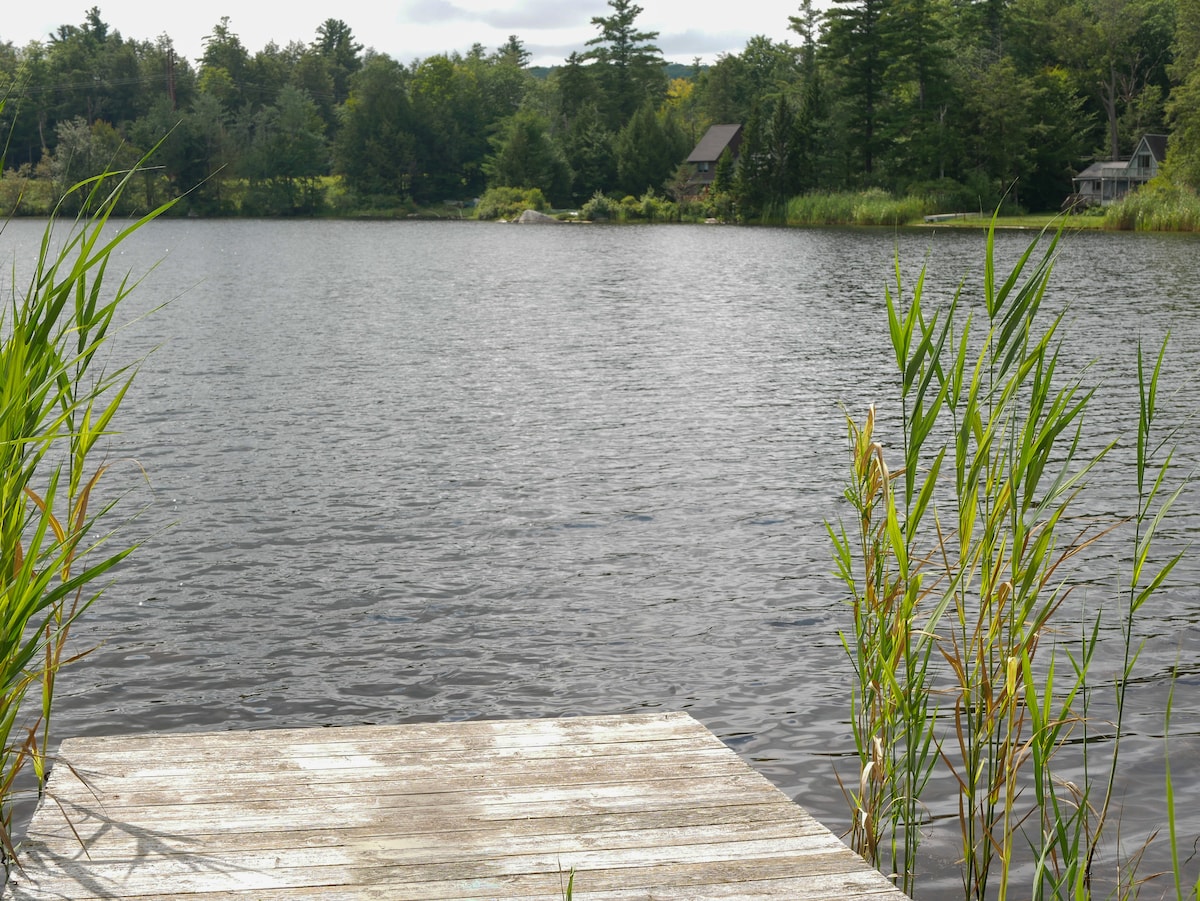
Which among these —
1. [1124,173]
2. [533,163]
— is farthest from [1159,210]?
[533,163]

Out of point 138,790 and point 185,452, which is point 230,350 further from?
point 138,790

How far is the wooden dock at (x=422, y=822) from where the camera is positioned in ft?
10.7

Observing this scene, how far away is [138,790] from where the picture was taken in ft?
12.7

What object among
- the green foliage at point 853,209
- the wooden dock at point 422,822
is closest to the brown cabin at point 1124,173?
the green foliage at point 853,209

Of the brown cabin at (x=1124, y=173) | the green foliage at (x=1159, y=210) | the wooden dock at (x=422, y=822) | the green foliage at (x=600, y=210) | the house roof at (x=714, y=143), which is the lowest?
the wooden dock at (x=422, y=822)

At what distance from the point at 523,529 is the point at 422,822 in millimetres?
6189

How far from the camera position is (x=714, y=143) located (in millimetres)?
84000

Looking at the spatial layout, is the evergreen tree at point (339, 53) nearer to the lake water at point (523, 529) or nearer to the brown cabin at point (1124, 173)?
the brown cabin at point (1124, 173)

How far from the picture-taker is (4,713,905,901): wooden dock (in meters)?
3.28

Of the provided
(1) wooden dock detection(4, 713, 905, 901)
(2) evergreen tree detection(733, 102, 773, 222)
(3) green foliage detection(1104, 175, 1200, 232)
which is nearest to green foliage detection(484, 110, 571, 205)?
(2) evergreen tree detection(733, 102, 773, 222)

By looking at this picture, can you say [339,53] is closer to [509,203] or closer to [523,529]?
[509,203]

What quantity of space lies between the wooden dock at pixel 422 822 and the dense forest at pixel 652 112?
45.5 meters

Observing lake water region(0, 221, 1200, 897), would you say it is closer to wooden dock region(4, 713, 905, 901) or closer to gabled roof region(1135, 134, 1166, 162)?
wooden dock region(4, 713, 905, 901)

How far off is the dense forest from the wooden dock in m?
45.5
